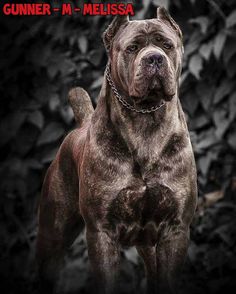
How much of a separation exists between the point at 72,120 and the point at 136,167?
2837 mm

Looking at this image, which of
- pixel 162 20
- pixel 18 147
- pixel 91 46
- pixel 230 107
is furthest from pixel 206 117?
pixel 162 20

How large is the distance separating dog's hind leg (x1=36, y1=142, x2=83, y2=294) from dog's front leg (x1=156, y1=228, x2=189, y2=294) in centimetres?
67

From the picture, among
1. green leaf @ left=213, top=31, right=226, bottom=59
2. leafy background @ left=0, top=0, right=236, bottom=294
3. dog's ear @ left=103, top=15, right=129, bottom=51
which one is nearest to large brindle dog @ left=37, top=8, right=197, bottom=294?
dog's ear @ left=103, top=15, right=129, bottom=51

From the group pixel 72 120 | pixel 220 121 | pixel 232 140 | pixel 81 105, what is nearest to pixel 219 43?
pixel 220 121

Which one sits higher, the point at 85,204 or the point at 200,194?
the point at 85,204

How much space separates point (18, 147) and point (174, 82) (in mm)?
3417

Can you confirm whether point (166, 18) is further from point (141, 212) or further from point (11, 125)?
Result: point (11, 125)

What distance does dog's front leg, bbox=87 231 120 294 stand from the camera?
3924 millimetres

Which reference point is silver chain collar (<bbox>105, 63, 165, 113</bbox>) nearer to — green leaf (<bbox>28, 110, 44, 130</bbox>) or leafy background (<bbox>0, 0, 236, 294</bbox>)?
leafy background (<bbox>0, 0, 236, 294</bbox>)

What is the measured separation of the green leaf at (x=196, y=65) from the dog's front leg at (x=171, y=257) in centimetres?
249

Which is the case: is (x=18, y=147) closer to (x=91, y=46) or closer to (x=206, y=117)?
(x=91, y=46)

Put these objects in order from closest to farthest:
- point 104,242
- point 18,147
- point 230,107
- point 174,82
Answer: point 174,82 → point 104,242 → point 230,107 → point 18,147

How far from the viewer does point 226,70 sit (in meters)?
6.50

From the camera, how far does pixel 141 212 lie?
12.8 feet
